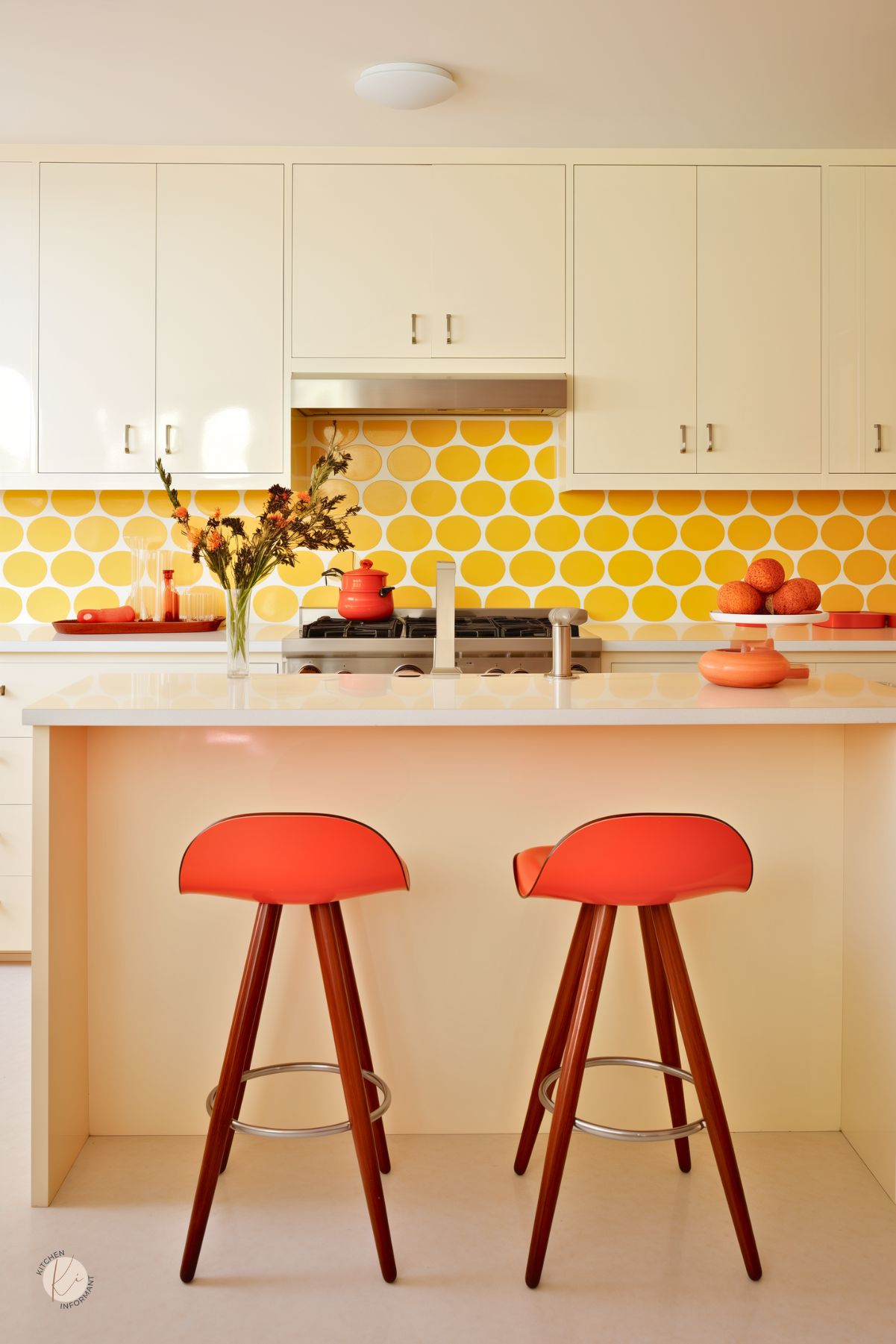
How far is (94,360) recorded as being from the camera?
12.2 feet

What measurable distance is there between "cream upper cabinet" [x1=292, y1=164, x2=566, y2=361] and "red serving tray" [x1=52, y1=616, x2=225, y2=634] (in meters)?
0.99

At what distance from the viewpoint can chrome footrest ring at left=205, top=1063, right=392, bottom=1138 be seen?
73.6 inches

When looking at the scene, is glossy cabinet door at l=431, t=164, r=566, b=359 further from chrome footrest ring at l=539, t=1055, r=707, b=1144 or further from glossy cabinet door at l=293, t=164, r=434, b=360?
chrome footrest ring at l=539, t=1055, r=707, b=1144

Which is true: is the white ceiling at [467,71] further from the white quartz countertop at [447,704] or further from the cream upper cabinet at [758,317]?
the white quartz countertop at [447,704]

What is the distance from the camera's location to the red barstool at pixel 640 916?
175 centimetres

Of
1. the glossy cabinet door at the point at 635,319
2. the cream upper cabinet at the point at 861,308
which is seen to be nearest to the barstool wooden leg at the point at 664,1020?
the glossy cabinet door at the point at 635,319

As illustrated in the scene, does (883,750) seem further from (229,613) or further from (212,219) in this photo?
(212,219)

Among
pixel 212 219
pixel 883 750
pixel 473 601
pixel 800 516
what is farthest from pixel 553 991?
pixel 212 219

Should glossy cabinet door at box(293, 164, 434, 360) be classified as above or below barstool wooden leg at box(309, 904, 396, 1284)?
above

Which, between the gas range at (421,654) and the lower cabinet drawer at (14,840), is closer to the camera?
the lower cabinet drawer at (14,840)

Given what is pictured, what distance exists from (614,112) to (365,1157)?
3.03 metres

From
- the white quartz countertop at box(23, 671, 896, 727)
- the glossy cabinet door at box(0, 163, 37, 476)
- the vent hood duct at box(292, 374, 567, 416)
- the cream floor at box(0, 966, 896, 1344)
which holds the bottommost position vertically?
the cream floor at box(0, 966, 896, 1344)

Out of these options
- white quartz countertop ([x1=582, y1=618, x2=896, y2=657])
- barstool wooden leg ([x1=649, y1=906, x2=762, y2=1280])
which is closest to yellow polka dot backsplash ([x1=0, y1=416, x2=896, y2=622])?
white quartz countertop ([x1=582, y1=618, x2=896, y2=657])

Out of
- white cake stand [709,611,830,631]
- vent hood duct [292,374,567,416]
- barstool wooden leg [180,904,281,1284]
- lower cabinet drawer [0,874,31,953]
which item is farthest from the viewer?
vent hood duct [292,374,567,416]
